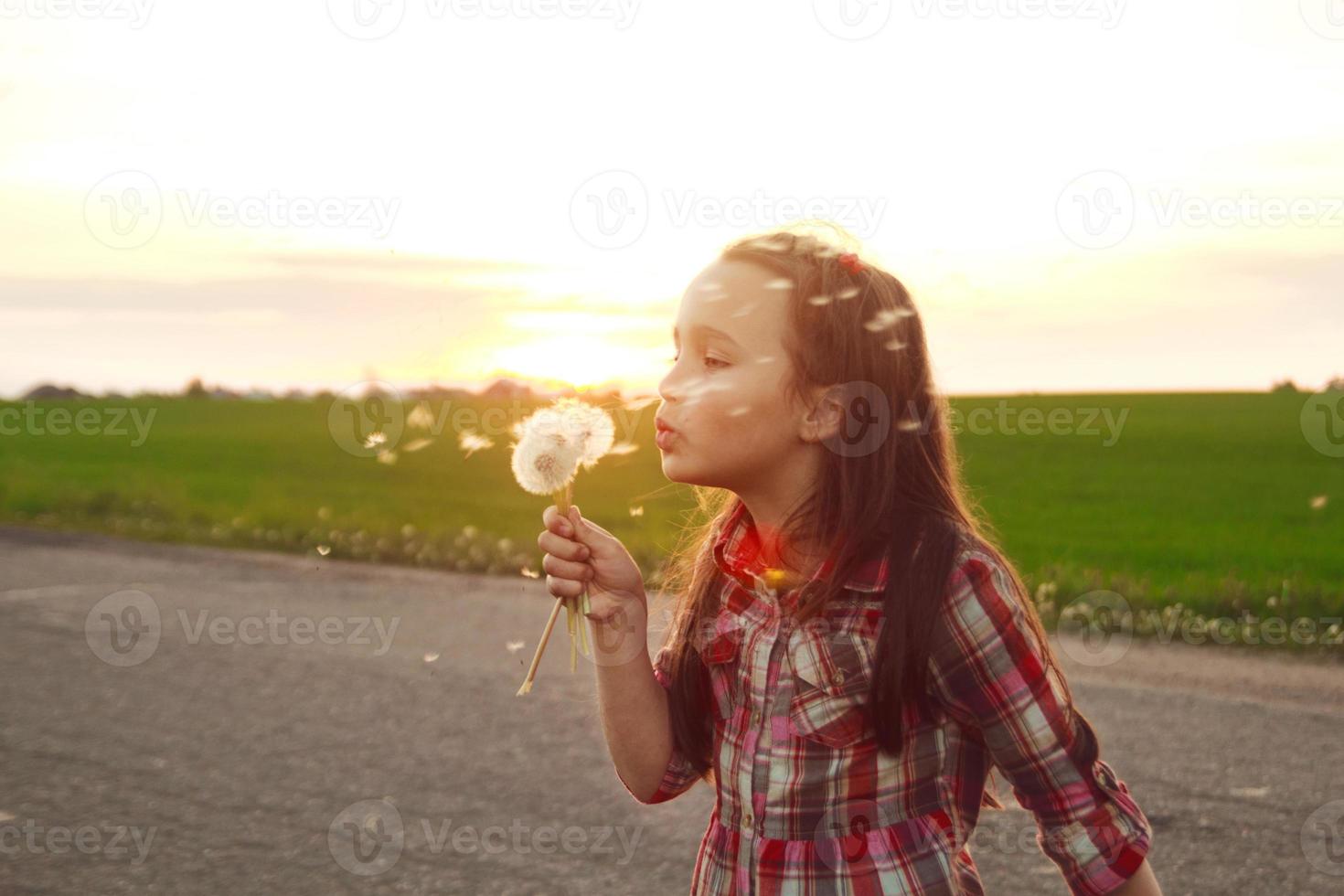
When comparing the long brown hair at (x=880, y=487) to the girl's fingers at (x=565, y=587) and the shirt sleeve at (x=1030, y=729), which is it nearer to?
the shirt sleeve at (x=1030, y=729)

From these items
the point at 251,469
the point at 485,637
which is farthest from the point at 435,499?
the point at 485,637

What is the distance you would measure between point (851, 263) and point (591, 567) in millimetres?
635

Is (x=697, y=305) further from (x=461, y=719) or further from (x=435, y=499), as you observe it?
(x=435, y=499)

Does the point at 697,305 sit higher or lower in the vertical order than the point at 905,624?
higher

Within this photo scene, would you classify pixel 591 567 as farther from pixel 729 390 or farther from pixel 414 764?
pixel 414 764

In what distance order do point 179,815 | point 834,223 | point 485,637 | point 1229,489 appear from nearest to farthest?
point 834,223, point 179,815, point 485,637, point 1229,489

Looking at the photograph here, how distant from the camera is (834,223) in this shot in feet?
7.75

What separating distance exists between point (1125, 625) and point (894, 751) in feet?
19.9

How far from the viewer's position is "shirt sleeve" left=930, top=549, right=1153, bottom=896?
1.94m

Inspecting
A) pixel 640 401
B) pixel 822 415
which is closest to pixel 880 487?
pixel 822 415

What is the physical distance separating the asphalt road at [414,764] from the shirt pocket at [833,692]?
84.8 inches

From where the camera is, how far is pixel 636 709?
2262mm

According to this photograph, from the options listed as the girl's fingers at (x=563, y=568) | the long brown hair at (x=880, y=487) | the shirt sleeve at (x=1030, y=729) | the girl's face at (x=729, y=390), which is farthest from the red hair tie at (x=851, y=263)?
the girl's fingers at (x=563, y=568)

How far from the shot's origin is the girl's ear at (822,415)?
211 cm
